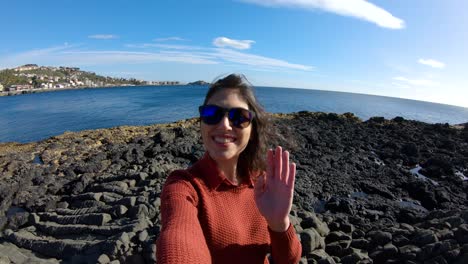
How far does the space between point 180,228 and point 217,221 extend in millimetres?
382

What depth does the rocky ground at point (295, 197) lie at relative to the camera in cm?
723

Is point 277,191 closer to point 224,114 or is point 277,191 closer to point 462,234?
point 224,114

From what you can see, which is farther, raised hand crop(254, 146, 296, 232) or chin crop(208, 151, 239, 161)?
chin crop(208, 151, 239, 161)

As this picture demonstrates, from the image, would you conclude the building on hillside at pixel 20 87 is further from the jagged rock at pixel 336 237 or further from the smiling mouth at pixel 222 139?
the smiling mouth at pixel 222 139

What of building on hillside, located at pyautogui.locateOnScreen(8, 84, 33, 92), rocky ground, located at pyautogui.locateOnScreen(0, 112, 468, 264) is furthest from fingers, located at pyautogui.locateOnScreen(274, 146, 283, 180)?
building on hillside, located at pyautogui.locateOnScreen(8, 84, 33, 92)

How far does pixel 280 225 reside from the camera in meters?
2.10

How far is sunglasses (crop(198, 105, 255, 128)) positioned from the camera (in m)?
2.30

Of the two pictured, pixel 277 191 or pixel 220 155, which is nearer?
pixel 277 191

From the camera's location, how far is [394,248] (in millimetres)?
7312

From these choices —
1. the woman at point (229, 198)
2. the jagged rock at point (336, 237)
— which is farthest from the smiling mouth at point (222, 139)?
the jagged rock at point (336, 237)

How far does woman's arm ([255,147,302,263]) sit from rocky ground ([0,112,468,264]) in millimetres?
1209

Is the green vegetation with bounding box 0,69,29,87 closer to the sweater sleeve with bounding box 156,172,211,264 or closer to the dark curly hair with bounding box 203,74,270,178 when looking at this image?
the dark curly hair with bounding box 203,74,270,178

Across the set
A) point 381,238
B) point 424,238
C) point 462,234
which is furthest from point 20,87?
point 462,234

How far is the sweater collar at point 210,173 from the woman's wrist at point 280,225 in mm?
430
